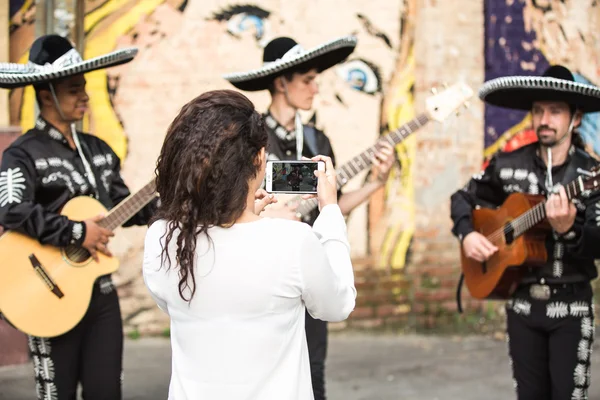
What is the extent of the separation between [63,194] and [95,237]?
0.86 feet

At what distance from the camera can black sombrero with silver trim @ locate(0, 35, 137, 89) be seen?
383 centimetres

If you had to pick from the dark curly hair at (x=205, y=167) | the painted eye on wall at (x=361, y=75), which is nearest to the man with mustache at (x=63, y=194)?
the dark curly hair at (x=205, y=167)

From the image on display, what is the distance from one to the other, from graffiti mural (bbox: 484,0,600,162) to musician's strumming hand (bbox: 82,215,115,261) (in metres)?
4.08

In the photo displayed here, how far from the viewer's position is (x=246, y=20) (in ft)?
21.3

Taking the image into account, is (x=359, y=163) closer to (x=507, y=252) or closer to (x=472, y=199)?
(x=472, y=199)

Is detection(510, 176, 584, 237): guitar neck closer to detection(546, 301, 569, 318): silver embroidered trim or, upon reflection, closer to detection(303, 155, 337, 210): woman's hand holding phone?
detection(546, 301, 569, 318): silver embroidered trim

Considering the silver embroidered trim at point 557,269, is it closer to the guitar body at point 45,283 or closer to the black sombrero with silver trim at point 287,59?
the black sombrero with silver trim at point 287,59

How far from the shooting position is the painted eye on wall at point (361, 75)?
22.1 feet

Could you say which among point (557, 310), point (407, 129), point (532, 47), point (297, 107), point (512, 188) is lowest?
point (557, 310)

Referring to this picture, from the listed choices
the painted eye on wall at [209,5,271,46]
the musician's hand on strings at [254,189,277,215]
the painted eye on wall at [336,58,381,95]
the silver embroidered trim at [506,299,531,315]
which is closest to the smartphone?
the musician's hand on strings at [254,189,277,215]

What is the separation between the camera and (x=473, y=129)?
7008 millimetres

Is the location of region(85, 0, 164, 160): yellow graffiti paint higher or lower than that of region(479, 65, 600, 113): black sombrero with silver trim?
higher

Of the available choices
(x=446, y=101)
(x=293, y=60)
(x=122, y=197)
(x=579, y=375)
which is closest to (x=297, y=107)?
(x=293, y=60)

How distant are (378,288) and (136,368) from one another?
2.12 meters
